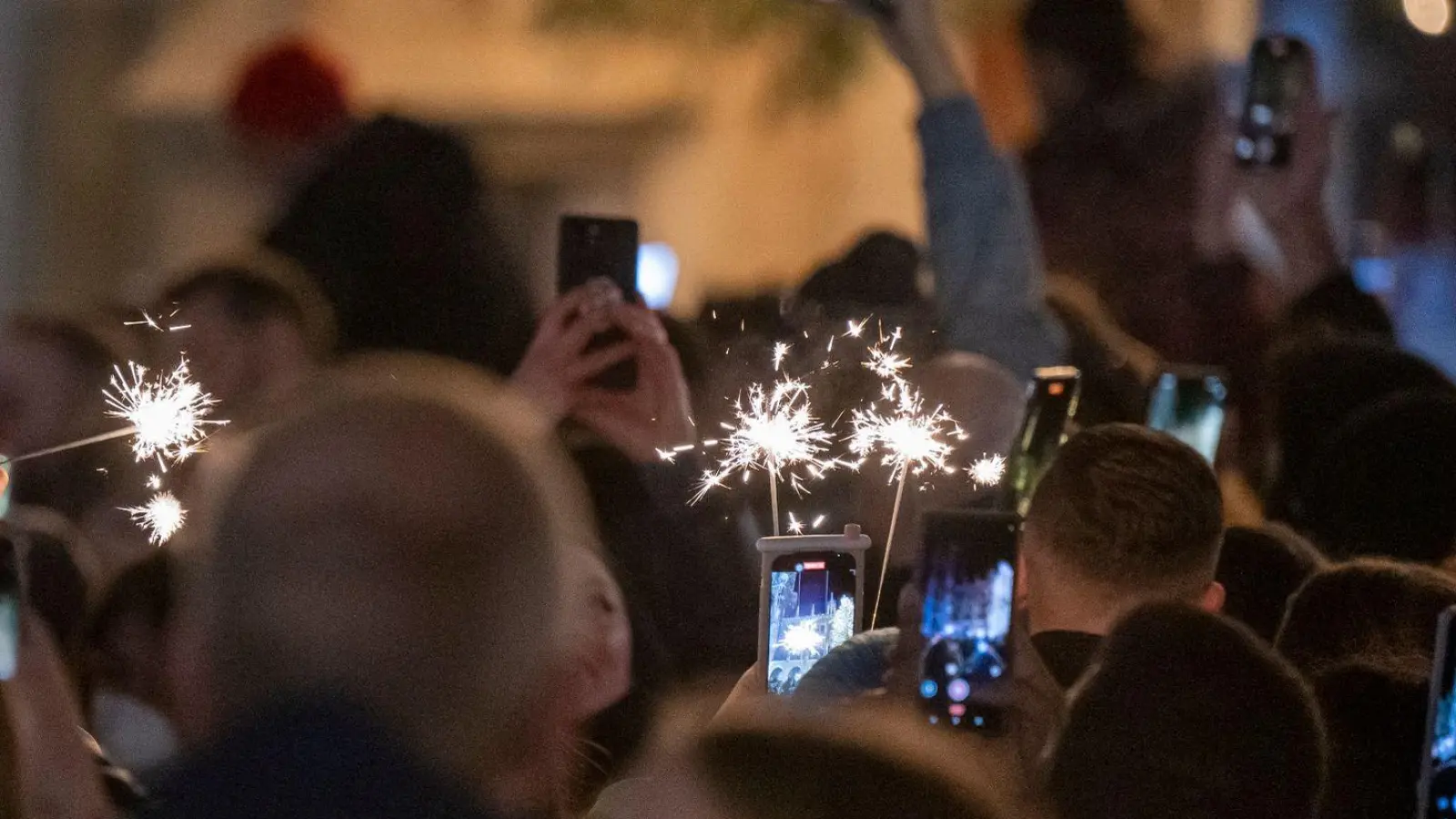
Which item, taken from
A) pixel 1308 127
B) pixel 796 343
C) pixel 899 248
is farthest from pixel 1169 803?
pixel 1308 127

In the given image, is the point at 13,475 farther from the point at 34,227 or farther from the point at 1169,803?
the point at 34,227

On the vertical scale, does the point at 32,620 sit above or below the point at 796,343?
below

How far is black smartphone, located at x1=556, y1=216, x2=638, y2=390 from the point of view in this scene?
6.59 feet

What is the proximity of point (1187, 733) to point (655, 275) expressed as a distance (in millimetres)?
1026

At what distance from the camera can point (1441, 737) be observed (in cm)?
176

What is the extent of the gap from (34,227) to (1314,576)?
→ 6583mm

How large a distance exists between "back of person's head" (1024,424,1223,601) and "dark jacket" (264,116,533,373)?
2.25 ft

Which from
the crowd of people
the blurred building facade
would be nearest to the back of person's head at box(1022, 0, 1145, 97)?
the crowd of people

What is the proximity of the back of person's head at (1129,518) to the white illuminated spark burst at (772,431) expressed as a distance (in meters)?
0.27

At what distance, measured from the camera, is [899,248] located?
247cm

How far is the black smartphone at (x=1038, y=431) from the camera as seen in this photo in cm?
216

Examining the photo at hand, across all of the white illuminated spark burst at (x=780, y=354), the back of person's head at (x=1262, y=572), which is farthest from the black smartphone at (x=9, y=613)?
the back of person's head at (x=1262, y=572)

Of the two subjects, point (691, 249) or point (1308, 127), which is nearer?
point (1308, 127)

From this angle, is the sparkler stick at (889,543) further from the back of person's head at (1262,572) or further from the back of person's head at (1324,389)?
the back of person's head at (1324,389)
